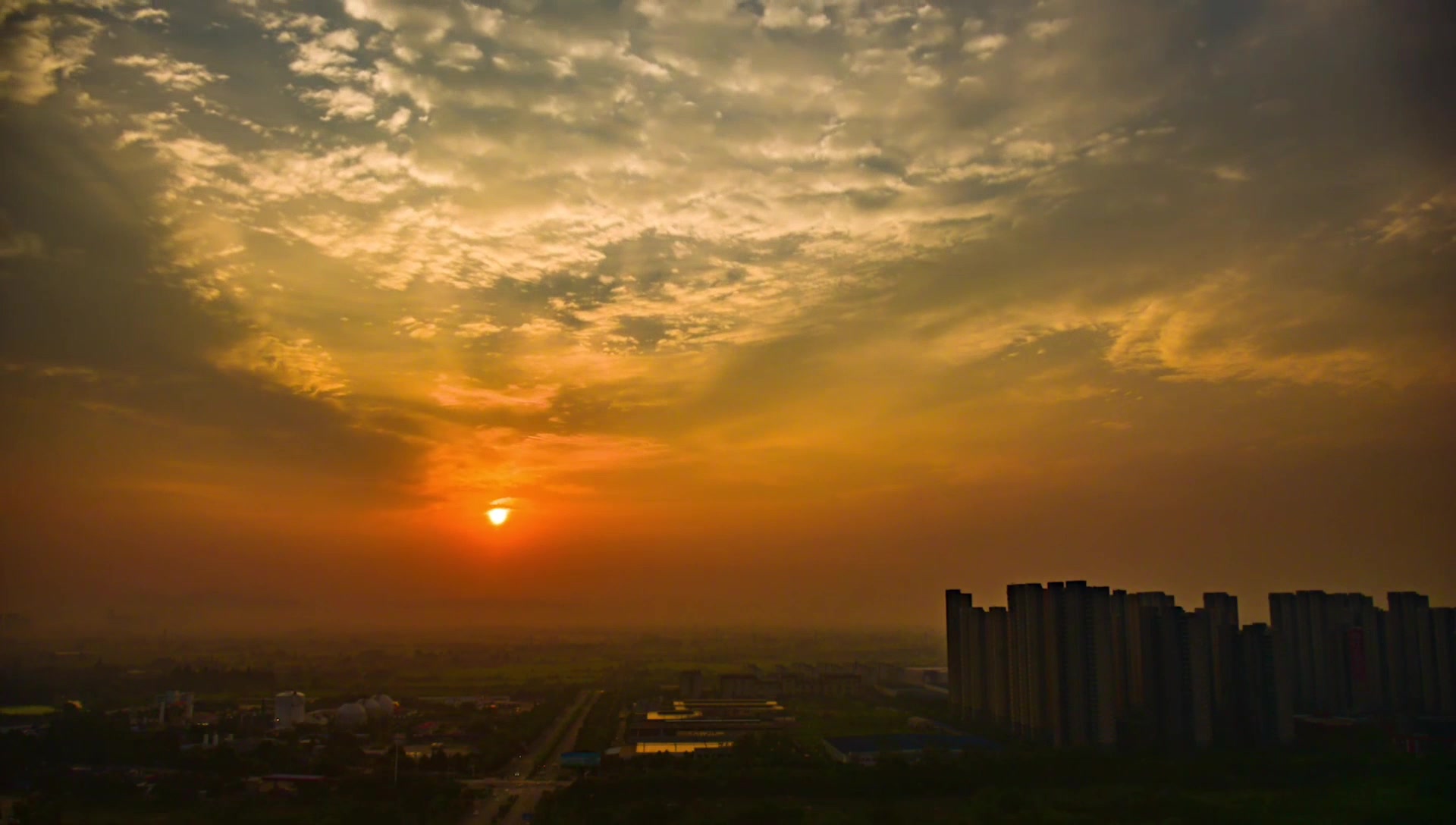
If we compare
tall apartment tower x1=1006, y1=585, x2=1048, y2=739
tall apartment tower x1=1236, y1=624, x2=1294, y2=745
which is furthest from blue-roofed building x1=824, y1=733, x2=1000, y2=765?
tall apartment tower x1=1236, y1=624, x2=1294, y2=745

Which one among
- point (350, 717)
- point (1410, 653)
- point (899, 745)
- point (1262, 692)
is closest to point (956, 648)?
point (899, 745)

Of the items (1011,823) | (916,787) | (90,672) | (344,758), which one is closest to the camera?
(1011,823)

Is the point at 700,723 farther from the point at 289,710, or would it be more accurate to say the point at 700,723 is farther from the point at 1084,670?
the point at 289,710

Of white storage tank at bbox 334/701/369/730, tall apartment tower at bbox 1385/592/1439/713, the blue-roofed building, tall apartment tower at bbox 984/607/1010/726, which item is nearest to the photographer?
the blue-roofed building

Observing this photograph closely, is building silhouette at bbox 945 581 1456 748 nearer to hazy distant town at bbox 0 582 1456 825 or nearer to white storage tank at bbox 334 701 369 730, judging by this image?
hazy distant town at bbox 0 582 1456 825

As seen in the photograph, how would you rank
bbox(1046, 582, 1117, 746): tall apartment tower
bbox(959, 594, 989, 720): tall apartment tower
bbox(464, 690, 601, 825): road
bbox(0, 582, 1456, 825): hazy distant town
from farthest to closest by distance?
bbox(959, 594, 989, 720): tall apartment tower, bbox(1046, 582, 1117, 746): tall apartment tower, bbox(464, 690, 601, 825): road, bbox(0, 582, 1456, 825): hazy distant town

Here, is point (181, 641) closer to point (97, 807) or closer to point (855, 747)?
point (97, 807)

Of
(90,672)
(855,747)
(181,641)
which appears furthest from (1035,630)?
(181,641)

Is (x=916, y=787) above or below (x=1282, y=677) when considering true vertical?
below
